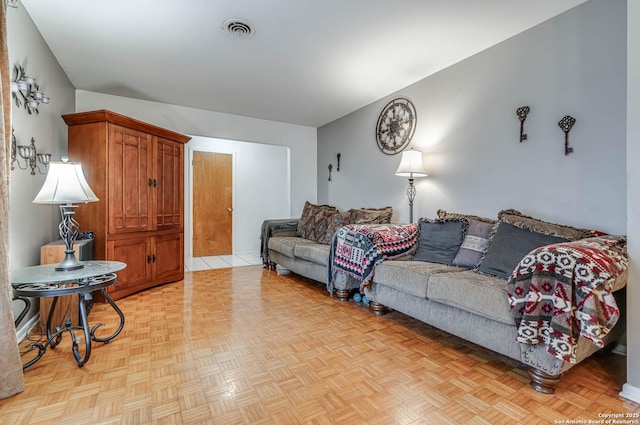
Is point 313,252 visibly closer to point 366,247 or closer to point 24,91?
point 366,247

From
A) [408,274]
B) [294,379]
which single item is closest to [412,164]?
[408,274]

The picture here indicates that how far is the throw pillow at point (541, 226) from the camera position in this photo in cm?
198

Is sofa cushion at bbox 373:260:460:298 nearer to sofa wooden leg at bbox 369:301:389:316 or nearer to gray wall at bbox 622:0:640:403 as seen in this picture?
sofa wooden leg at bbox 369:301:389:316

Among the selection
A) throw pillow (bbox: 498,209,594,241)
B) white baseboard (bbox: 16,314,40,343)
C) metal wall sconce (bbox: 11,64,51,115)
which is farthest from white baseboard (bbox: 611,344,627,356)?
metal wall sconce (bbox: 11,64,51,115)

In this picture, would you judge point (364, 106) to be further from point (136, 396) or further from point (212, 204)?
point (136, 396)

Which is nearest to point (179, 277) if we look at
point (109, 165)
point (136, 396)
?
point (109, 165)

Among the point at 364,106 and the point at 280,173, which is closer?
the point at 364,106

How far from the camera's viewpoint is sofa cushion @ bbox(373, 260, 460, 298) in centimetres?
214

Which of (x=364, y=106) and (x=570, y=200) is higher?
(x=364, y=106)

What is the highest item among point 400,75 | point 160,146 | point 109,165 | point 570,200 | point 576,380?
point 400,75

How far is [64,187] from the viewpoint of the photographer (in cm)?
190

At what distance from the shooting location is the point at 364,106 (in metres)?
4.19

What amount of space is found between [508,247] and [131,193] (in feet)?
11.1

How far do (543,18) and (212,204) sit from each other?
5.01 metres
